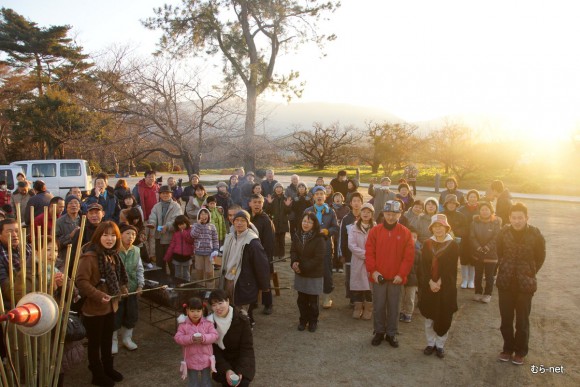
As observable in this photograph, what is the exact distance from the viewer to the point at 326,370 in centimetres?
453

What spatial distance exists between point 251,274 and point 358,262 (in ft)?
5.38

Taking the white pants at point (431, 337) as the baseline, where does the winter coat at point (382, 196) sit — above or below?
above

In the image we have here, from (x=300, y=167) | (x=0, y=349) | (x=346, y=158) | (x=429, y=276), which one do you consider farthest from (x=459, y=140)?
(x=0, y=349)

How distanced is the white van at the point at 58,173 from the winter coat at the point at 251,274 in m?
13.1

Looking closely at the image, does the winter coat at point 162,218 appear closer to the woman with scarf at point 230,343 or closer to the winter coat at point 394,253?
the woman with scarf at point 230,343

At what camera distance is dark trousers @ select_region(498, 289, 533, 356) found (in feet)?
15.1

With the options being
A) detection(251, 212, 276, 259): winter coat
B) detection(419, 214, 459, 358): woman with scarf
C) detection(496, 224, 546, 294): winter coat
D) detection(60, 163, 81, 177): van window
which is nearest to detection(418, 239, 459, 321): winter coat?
detection(419, 214, 459, 358): woman with scarf

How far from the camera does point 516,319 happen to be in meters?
4.67

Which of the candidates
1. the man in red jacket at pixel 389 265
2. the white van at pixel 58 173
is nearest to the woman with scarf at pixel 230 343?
the man in red jacket at pixel 389 265

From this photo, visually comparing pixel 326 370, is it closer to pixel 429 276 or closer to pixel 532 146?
pixel 429 276

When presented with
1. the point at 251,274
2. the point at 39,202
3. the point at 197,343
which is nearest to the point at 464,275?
the point at 251,274

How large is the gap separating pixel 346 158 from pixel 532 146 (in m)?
16.2

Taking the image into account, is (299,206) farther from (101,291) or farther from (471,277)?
(101,291)

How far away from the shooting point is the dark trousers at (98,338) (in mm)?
4062
